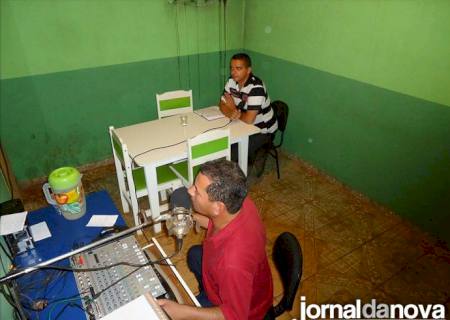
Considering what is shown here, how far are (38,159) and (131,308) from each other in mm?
2990

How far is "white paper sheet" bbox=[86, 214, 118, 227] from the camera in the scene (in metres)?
1.63

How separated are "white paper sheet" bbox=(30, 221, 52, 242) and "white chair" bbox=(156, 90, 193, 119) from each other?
1703 millimetres

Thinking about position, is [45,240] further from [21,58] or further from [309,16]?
[309,16]

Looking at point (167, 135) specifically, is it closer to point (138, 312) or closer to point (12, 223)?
point (12, 223)

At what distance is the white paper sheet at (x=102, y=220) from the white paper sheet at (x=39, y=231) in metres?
0.20

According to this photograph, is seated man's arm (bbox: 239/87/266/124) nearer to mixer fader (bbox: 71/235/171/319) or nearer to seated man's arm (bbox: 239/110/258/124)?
seated man's arm (bbox: 239/110/258/124)

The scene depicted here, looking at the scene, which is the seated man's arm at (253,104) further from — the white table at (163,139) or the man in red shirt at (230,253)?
the man in red shirt at (230,253)

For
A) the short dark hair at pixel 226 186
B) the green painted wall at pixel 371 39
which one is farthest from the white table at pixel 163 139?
the green painted wall at pixel 371 39

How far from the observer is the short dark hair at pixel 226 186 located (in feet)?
4.17

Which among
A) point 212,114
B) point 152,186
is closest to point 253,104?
point 212,114

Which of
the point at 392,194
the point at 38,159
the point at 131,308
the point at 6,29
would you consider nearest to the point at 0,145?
the point at 38,159

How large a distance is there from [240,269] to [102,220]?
0.90m

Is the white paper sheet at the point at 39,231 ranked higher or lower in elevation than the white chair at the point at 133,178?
higher

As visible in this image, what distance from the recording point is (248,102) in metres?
3.01
